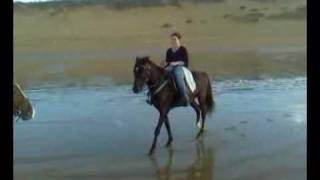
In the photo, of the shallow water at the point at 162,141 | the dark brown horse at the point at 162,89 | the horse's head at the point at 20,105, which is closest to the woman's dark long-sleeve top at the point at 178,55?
the dark brown horse at the point at 162,89

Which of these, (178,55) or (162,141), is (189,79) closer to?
(178,55)

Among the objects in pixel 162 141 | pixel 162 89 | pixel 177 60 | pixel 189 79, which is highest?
pixel 177 60

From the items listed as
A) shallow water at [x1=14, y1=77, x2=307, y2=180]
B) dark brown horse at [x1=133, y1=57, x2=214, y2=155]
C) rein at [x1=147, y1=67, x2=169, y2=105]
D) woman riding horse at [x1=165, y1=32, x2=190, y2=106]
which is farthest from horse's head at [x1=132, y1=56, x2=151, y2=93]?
shallow water at [x1=14, y1=77, x2=307, y2=180]

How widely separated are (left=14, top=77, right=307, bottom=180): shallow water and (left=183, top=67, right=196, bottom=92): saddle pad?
0.87 metres

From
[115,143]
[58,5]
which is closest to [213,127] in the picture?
[115,143]

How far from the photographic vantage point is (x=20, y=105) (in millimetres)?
9664

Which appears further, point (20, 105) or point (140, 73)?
point (140, 73)

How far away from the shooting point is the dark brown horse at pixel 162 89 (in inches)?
402

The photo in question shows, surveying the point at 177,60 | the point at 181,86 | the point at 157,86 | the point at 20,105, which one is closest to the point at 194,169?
the point at 157,86

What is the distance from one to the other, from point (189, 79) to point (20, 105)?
2.86 meters
